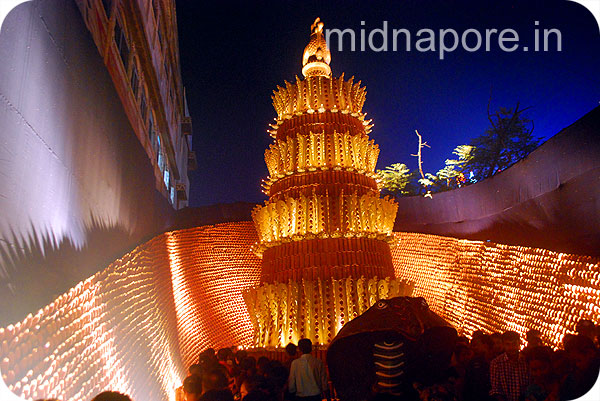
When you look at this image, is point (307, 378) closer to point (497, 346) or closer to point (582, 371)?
point (497, 346)

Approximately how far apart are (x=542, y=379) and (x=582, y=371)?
0.28 meters

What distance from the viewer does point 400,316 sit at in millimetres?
3891

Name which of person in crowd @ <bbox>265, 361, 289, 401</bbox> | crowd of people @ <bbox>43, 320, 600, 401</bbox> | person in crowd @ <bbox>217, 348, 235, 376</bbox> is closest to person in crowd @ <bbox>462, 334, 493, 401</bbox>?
crowd of people @ <bbox>43, 320, 600, 401</bbox>

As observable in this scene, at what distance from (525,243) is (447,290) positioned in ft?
6.09

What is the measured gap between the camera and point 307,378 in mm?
4512

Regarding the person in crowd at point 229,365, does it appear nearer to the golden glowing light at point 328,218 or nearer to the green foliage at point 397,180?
the golden glowing light at point 328,218

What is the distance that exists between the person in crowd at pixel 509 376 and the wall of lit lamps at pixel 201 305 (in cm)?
218

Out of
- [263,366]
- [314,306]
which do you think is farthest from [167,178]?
[263,366]

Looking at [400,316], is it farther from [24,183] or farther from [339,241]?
[339,241]

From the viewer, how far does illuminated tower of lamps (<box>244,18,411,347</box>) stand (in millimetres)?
7516

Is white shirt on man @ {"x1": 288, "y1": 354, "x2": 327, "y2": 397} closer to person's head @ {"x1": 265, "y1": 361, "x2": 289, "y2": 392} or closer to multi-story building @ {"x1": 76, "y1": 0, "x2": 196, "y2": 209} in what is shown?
person's head @ {"x1": 265, "y1": 361, "x2": 289, "y2": 392}

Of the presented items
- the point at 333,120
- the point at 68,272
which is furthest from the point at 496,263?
the point at 68,272

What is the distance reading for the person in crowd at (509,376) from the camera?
362 cm

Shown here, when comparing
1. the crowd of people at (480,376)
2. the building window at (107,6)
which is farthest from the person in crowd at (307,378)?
the building window at (107,6)
